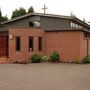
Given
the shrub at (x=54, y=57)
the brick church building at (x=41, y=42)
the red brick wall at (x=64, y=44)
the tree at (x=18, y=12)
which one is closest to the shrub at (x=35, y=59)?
the brick church building at (x=41, y=42)

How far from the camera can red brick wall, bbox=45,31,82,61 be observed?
31188 millimetres

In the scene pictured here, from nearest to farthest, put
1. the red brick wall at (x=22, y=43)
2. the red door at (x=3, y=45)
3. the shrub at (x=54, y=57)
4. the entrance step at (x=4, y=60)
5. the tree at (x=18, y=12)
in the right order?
1. the entrance step at (x=4, y=60)
2. the red brick wall at (x=22, y=43)
3. the shrub at (x=54, y=57)
4. the red door at (x=3, y=45)
5. the tree at (x=18, y=12)

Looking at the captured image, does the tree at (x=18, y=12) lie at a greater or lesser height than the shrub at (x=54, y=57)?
greater

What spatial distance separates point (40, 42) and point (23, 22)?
688 centimetres

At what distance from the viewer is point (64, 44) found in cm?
3203

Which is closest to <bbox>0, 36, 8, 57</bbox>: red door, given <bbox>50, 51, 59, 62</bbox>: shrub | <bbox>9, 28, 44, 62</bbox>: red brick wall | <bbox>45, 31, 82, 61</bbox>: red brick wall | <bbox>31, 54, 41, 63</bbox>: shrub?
<bbox>9, 28, 44, 62</bbox>: red brick wall

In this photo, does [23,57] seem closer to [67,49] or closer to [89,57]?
[67,49]

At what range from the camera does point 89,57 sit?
105 feet

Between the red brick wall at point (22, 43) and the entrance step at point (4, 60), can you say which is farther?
the red brick wall at point (22, 43)

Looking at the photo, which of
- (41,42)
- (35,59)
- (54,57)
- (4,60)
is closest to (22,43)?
(35,59)

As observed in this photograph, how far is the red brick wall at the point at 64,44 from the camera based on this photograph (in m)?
31.2

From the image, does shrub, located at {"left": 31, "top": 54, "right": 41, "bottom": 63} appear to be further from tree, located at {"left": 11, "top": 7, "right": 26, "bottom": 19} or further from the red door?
tree, located at {"left": 11, "top": 7, "right": 26, "bottom": 19}

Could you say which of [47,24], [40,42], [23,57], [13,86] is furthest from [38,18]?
[13,86]

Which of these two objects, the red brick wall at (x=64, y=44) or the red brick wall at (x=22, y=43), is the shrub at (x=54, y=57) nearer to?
the red brick wall at (x=64, y=44)
